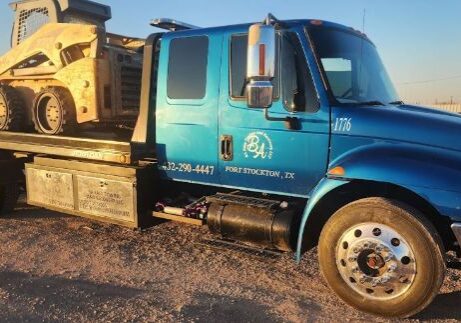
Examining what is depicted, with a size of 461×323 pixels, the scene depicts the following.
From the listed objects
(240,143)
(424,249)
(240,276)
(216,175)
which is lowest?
(240,276)

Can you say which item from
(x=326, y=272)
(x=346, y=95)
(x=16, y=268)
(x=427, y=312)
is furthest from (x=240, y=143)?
(x=16, y=268)

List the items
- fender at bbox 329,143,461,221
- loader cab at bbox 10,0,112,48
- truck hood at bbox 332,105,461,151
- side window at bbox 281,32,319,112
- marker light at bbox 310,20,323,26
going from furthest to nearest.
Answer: loader cab at bbox 10,0,112,48, marker light at bbox 310,20,323,26, side window at bbox 281,32,319,112, truck hood at bbox 332,105,461,151, fender at bbox 329,143,461,221

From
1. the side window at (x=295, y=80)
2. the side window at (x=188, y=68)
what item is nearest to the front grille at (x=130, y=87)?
the side window at (x=188, y=68)

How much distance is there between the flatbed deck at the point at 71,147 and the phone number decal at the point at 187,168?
0.38 m

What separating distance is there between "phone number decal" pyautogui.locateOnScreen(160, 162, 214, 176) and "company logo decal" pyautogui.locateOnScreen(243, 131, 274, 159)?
0.48m

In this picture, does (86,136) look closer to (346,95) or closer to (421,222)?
(346,95)

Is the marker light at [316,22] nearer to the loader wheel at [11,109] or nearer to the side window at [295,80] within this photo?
the side window at [295,80]

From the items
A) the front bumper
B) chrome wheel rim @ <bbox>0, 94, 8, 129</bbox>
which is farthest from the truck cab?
chrome wheel rim @ <bbox>0, 94, 8, 129</bbox>

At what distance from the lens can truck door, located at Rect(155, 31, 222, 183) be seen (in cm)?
472

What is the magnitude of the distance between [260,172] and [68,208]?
8.67 feet

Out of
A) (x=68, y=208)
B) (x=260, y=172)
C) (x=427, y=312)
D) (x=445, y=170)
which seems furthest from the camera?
(x=68, y=208)

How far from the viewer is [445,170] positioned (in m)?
3.47

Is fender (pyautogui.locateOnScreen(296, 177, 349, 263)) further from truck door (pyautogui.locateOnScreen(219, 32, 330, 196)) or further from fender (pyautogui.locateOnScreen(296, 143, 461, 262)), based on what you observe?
truck door (pyautogui.locateOnScreen(219, 32, 330, 196))

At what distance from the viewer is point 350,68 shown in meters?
4.36
